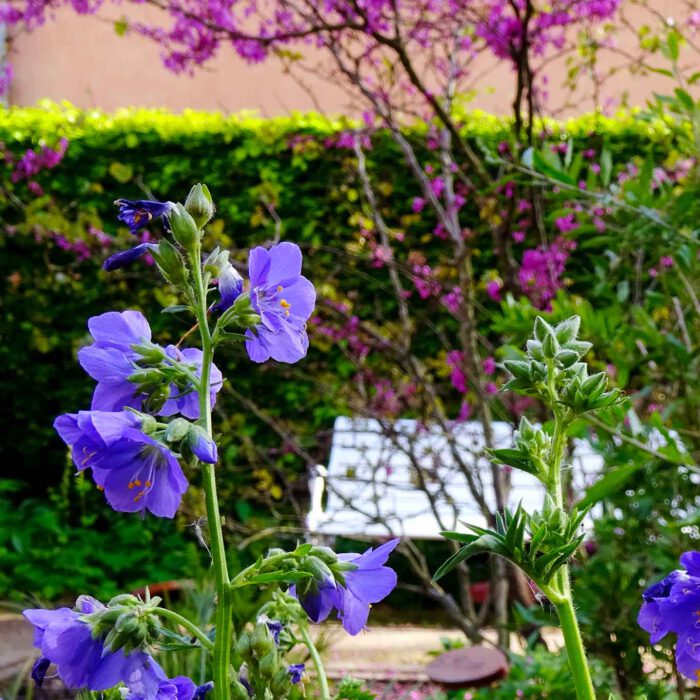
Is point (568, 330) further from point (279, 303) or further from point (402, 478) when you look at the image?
point (402, 478)

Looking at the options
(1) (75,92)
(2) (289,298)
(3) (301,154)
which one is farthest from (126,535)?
(1) (75,92)

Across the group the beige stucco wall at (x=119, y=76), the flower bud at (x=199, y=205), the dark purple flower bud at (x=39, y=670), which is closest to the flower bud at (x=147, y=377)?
the flower bud at (x=199, y=205)

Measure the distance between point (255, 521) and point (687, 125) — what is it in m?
3.08

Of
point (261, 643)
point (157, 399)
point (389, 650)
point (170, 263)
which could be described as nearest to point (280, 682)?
point (261, 643)

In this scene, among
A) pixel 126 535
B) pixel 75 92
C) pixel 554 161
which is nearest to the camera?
pixel 554 161

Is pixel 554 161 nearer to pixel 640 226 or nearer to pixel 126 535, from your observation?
pixel 640 226

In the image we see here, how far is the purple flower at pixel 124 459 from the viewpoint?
70cm

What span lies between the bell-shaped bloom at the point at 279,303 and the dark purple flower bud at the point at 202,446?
0.16 m

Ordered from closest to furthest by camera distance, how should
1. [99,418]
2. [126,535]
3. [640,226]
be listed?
[99,418] → [640,226] → [126,535]

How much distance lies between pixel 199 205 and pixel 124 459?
0.71 feet

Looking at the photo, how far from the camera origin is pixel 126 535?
198 inches

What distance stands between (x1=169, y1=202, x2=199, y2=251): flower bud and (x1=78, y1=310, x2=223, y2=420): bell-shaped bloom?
9 cm

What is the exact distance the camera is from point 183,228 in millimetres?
697

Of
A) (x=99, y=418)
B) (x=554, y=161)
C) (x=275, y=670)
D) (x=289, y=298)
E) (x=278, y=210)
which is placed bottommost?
(x=275, y=670)
